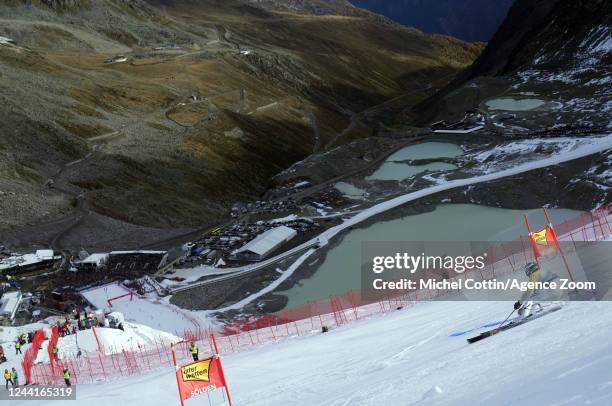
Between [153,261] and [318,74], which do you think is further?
[318,74]

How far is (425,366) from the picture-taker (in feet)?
61.3

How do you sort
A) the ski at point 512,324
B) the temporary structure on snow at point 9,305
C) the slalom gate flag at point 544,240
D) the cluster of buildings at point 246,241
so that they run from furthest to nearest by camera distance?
the cluster of buildings at point 246,241
the temporary structure on snow at point 9,305
the slalom gate flag at point 544,240
the ski at point 512,324

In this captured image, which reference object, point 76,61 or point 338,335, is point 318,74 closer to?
point 76,61

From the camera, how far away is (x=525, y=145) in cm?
7312

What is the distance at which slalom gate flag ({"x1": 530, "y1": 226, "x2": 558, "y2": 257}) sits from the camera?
23531mm

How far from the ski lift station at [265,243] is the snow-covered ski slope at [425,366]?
2236cm

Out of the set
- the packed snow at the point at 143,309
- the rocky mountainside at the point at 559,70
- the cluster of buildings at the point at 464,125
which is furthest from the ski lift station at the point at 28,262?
the rocky mountainside at the point at 559,70

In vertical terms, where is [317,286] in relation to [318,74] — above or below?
below

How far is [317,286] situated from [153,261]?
13.8 meters

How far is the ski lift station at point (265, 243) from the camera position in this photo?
53438 mm

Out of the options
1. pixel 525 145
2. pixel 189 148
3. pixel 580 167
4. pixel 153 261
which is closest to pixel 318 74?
pixel 189 148

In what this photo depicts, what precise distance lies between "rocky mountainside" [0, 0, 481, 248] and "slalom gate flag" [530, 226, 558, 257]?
4519cm

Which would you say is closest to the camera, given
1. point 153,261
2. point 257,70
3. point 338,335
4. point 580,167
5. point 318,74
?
point 338,335

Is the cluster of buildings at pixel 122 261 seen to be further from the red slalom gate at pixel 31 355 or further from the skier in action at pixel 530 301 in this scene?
the skier in action at pixel 530 301
